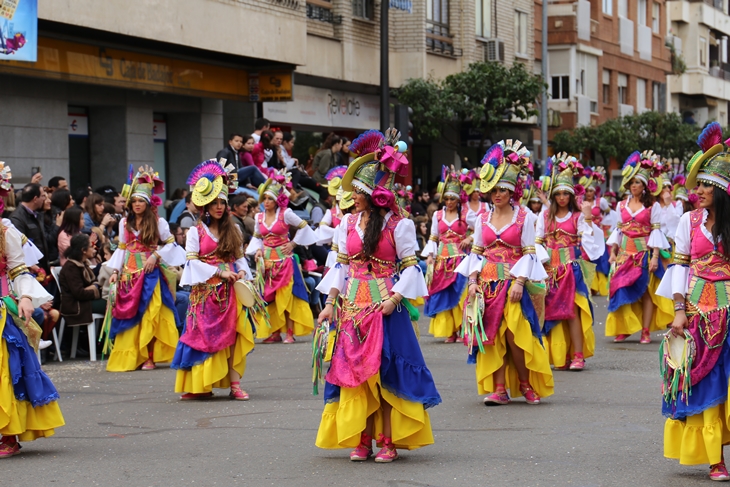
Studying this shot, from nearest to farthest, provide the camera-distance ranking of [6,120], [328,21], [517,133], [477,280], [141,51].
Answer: [477,280]
[6,120]
[141,51]
[328,21]
[517,133]

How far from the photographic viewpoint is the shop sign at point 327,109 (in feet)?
90.8

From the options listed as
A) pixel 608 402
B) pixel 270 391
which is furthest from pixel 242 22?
pixel 608 402

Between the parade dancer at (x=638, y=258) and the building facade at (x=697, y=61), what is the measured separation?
1840 inches

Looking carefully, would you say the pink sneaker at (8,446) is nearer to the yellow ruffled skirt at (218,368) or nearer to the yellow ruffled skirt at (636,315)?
the yellow ruffled skirt at (218,368)

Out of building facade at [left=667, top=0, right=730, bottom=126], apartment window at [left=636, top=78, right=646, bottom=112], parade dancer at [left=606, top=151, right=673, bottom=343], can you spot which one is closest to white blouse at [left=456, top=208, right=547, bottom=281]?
parade dancer at [left=606, top=151, right=673, bottom=343]

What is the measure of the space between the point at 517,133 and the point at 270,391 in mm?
31395

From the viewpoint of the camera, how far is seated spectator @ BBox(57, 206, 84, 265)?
14.6 m

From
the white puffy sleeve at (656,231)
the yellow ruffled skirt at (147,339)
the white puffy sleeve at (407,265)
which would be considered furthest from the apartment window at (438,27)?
the white puffy sleeve at (407,265)

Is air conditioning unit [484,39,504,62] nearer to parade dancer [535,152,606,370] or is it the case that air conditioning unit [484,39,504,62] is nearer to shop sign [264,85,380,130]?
shop sign [264,85,380,130]

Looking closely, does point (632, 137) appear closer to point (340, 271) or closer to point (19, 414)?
point (340, 271)

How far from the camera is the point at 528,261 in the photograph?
34.5ft

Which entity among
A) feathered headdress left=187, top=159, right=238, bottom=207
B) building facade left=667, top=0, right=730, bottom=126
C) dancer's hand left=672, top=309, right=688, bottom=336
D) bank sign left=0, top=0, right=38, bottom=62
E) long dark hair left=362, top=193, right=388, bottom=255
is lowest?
dancer's hand left=672, top=309, right=688, bottom=336

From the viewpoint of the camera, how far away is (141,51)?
70.7 feet

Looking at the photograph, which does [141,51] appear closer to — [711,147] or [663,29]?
[711,147]
